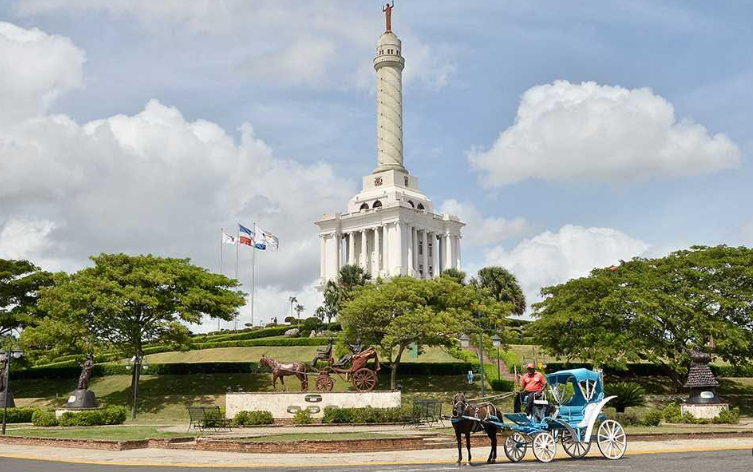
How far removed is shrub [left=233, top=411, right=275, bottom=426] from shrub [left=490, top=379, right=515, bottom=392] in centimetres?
2000

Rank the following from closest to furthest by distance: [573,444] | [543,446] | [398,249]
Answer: [543,446] → [573,444] → [398,249]

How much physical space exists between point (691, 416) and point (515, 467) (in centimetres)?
1945

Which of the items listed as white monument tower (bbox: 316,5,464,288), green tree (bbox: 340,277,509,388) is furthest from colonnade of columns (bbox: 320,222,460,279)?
green tree (bbox: 340,277,509,388)

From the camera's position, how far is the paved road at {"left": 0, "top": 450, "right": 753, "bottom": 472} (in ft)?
52.6

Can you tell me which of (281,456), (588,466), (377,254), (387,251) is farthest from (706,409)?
(377,254)

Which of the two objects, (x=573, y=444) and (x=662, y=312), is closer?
(x=573, y=444)

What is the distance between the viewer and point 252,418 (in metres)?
32.7

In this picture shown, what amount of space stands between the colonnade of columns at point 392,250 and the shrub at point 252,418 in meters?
73.1

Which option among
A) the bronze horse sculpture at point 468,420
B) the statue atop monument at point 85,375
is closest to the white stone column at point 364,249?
the statue atop monument at point 85,375

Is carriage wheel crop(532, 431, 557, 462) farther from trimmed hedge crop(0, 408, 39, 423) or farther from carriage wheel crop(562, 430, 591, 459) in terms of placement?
trimmed hedge crop(0, 408, 39, 423)

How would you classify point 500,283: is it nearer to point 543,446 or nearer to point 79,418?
point 79,418

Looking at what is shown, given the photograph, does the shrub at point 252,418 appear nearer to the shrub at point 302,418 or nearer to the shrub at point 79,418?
the shrub at point 302,418

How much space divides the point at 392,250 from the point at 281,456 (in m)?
86.7

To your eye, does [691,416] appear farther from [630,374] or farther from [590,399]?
[630,374]
